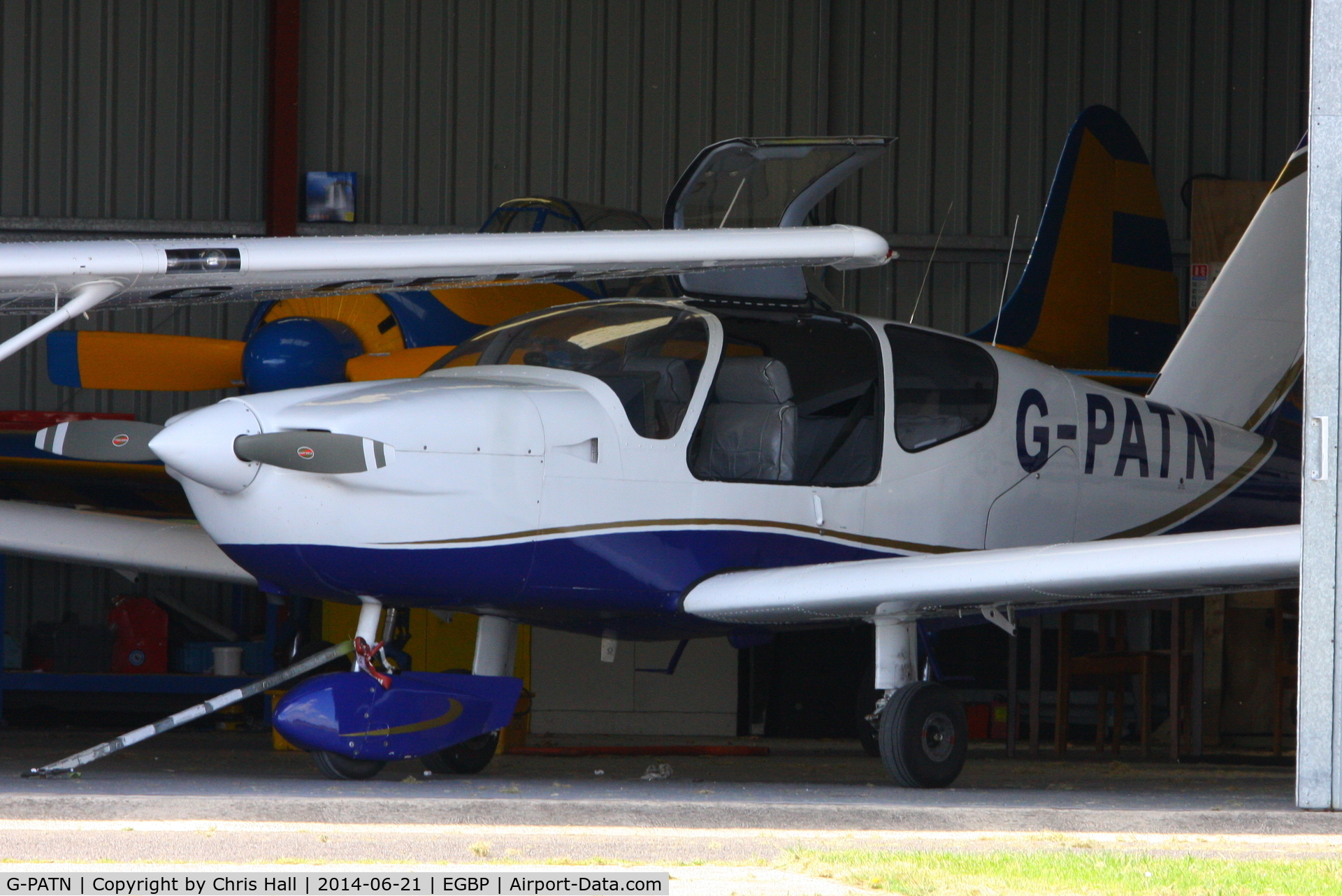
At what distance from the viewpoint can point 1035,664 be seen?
37.8ft

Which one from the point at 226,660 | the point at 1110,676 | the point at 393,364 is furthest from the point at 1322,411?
the point at 226,660

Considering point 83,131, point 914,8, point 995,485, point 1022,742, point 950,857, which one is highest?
point 914,8

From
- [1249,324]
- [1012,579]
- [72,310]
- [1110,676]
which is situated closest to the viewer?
[72,310]

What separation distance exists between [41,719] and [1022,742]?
23.7 ft

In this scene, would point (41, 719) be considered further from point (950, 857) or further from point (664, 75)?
point (950, 857)

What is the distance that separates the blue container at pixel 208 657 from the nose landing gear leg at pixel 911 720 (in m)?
5.86

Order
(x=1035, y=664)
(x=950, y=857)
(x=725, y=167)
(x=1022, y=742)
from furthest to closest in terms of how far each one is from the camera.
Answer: (x=1022, y=742) → (x=1035, y=664) → (x=725, y=167) → (x=950, y=857)

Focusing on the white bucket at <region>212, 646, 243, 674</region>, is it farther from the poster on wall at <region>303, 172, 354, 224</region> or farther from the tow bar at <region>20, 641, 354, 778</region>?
the tow bar at <region>20, 641, 354, 778</region>

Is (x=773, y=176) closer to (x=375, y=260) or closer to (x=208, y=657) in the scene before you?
(x=375, y=260)

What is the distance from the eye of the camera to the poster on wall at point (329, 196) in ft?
43.3

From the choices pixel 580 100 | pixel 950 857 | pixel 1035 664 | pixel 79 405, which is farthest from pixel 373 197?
pixel 950 857

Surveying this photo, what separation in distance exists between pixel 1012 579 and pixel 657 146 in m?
8.14

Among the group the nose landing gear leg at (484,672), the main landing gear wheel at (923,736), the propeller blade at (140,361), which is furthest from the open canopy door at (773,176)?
the propeller blade at (140,361)

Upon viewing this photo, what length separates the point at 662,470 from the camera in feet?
21.9
